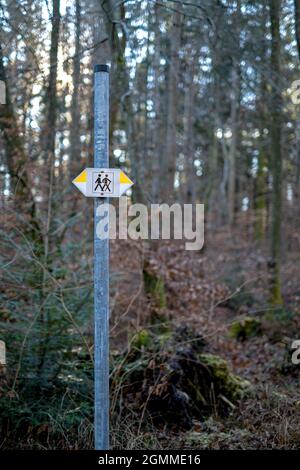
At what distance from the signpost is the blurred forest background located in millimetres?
1495

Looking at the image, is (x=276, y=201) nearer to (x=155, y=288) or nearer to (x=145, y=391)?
(x=155, y=288)

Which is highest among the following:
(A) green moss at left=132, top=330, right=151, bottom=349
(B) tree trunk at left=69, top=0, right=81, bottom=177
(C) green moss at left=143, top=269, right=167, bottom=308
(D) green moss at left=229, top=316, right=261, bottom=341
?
(B) tree trunk at left=69, top=0, right=81, bottom=177

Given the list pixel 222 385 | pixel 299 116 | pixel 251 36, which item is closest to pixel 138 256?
pixel 222 385

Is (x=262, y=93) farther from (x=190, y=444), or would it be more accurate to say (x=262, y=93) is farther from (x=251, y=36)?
(x=190, y=444)

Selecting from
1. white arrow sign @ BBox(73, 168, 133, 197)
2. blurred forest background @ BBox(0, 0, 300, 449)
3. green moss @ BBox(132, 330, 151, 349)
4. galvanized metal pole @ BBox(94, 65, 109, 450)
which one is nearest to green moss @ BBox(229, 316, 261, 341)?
blurred forest background @ BBox(0, 0, 300, 449)

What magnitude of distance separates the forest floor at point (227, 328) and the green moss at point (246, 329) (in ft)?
0.31

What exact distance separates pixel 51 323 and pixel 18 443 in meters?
1.34

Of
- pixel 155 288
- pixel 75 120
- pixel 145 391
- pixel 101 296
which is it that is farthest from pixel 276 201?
pixel 101 296

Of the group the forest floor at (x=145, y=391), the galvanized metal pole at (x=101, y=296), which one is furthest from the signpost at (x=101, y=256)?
the forest floor at (x=145, y=391)

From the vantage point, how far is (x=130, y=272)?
909 cm

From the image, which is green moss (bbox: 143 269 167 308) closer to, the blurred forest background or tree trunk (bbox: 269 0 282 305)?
the blurred forest background

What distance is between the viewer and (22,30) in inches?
270

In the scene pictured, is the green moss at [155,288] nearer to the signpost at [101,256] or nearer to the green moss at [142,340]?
the green moss at [142,340]

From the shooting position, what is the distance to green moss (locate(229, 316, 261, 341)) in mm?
11039
